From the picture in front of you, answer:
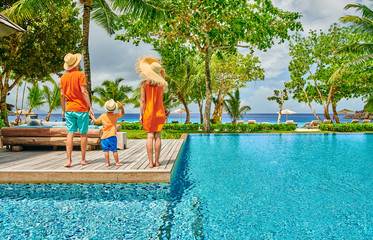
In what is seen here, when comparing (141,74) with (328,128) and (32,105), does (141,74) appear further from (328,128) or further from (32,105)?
(32,105)

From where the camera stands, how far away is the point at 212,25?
15.3 meters

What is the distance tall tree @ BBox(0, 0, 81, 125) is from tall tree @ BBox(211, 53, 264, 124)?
14.3 meters

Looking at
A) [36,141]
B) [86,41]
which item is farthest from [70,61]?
[86,41]

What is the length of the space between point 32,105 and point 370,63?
28.6 m

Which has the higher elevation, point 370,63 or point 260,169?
point 370,63

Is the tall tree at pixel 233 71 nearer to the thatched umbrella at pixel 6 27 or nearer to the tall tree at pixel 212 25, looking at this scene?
the tall tree at pixel 212 25

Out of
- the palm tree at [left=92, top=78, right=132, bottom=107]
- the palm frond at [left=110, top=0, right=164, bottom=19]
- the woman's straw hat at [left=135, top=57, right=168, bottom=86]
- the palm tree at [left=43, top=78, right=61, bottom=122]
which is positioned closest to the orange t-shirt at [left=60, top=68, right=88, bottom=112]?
the woman's straw hat at [left=135, top=57, right=168, bottom=86]

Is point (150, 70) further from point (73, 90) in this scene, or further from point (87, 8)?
point (87, 8)

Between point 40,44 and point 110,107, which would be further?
point 40,44

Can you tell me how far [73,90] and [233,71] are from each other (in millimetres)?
21909

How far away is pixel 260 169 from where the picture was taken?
6480 mm

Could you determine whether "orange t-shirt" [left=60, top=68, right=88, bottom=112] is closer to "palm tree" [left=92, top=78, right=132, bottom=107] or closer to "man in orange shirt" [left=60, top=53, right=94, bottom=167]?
"man in orange shirt" [left=60, top=53, right=94, bottom=167]

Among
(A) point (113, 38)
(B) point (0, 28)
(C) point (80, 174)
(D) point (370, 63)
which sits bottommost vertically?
(C) point (80, 174)

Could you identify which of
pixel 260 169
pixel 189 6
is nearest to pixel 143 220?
pixel 260 169
